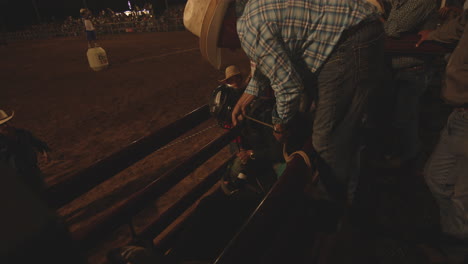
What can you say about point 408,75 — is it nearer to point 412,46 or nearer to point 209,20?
point 412,46

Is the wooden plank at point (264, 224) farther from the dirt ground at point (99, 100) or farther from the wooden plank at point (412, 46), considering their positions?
the dirt ground at point (99, 100)

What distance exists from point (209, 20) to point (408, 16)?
2477 mm

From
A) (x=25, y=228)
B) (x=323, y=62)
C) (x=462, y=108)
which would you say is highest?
(x=25, y=228)

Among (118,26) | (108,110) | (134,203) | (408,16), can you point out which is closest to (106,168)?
(134,203)

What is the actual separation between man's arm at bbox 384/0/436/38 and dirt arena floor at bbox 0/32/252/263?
2593 millimetres

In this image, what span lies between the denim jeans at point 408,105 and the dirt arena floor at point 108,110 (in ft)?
7.89

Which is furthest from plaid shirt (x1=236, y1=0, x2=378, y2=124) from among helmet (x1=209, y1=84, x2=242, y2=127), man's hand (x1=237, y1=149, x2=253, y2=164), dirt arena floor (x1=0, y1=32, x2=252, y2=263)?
dirt arena floor (x1=0, y1=32, x2=252, y2=263)

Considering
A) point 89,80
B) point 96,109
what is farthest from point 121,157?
point 89,80

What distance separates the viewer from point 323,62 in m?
1.66

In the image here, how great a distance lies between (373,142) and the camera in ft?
11.8

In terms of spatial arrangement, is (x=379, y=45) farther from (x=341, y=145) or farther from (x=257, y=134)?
(x=257, y=134)

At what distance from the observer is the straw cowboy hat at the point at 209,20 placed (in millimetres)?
1715

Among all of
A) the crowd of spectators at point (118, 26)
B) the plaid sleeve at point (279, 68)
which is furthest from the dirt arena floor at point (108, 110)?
the crowd of spectators at point (118, 26)

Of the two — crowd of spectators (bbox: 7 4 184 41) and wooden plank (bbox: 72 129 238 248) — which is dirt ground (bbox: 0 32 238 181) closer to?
wooden plank (bbox: 72 129 238 248)
